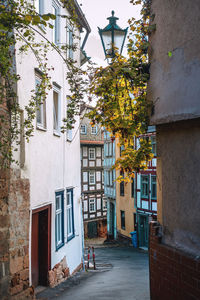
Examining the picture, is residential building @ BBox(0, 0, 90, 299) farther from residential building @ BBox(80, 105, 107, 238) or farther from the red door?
residential building @ BBox(80, 105, 107, 238)

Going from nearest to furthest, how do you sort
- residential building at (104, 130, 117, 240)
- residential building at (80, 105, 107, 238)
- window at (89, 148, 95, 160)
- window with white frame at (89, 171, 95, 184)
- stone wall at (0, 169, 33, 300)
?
stone wall at (0, 169, 33, 300) → residential building at (104, 130, 117, 240) → residential building at (80, 105, 107, 238) → window with white frame at (89, 171, 95, 184) → window at (89, 148, 95, 160)

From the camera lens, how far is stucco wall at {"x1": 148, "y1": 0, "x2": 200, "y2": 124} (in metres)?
4.57

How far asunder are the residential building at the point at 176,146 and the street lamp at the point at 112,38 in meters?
0.65

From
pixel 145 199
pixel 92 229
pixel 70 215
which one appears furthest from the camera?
pixel 92 229

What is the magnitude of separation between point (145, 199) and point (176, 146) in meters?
20.7

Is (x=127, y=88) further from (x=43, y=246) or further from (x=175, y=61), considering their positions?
(x=43, y=246)

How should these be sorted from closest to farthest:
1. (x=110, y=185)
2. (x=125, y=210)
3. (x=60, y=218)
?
(x=60, y=218)
(x=125, y=210)
(x=110, y=185)

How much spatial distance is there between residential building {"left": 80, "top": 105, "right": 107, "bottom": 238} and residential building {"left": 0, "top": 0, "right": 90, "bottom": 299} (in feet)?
83.2

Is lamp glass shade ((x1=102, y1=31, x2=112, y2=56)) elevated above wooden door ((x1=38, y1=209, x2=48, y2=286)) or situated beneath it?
elevated above

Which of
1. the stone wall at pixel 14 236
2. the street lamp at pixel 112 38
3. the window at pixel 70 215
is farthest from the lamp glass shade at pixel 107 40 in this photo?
the window at pixel 70 215

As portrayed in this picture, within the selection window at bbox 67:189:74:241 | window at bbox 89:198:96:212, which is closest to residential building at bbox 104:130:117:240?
window at bbox 89:198:96:212

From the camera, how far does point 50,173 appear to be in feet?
32.4

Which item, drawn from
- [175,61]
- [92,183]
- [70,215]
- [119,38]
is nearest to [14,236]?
[119,38]

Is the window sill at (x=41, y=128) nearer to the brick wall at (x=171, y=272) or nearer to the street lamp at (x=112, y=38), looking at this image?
the street lamp at (x=112, y=38)
